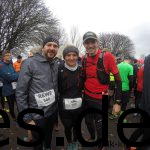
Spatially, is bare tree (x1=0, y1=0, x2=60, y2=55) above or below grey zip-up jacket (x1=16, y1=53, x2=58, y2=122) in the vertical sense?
above

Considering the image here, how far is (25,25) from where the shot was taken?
104 ft

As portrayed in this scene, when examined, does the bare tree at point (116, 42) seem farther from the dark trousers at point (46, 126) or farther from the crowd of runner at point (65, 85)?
the dark trousers at point (46, 126)

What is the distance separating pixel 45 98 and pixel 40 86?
0.59 feet

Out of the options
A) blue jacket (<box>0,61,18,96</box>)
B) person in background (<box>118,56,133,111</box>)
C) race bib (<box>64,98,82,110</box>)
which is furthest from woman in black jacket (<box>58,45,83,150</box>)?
person in background (<box>118,56,133,111</box>)

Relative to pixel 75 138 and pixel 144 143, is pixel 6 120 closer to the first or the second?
pixel 75 138

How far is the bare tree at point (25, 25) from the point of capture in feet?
102

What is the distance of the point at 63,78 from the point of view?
388cm

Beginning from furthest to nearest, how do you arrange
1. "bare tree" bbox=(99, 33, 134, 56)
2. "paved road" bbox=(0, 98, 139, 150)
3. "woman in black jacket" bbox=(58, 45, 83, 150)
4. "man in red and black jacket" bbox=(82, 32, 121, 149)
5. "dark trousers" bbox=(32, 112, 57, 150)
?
"bare tree" bbox=(99, 33, 134, 56), "paved road" bbox=(0, 98, 139, 150), "man in red and black jacket" bbox=(82, 32, 121, 149), "woman in black jacket" bbox=(58, 45, 83, 150), "dark trousers" bbox=(32, 112, 57, 150)

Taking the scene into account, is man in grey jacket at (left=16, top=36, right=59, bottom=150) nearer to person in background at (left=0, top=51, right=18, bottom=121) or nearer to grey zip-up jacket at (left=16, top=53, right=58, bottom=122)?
grey zip-up jacket at (left=16, top=53, right=58, bottom=122)

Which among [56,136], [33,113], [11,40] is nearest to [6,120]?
[33,113]

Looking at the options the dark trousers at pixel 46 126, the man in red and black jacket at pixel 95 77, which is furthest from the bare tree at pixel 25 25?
the dark trousers at pixel 46 126

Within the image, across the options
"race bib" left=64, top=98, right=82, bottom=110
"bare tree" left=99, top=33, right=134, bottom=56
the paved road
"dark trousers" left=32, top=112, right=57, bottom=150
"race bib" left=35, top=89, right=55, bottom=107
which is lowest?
the paved road

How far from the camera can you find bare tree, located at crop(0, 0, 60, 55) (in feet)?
102

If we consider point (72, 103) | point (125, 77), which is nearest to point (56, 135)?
point (72, 103)
